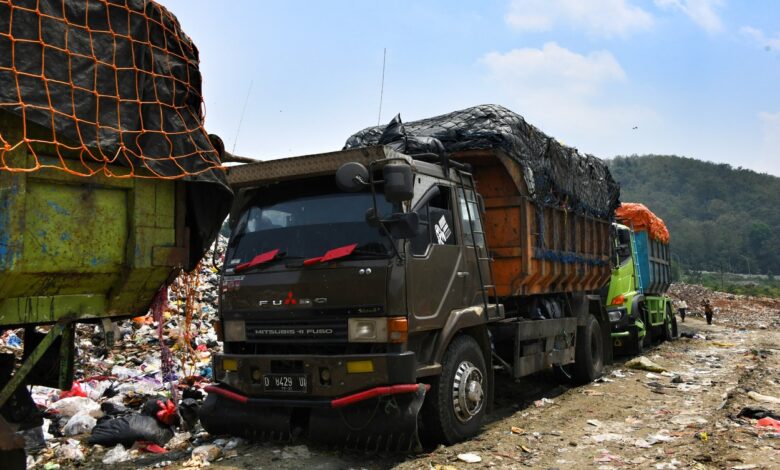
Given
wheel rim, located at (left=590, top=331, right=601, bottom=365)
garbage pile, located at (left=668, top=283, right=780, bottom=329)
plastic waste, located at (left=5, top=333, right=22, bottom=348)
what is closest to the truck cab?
wheel rim, located at (left=590, top=331, right=601, bottom=365)

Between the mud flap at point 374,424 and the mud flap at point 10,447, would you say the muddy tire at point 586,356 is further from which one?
the mud flap at point 10,447

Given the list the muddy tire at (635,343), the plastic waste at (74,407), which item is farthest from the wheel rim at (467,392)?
the muddy tire at (635,343)

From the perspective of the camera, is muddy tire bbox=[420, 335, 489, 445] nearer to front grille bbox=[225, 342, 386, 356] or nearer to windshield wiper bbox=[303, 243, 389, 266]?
front grille bbox=[225, 342, 386, 356]

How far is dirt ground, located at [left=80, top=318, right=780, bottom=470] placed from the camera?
14.9 feet

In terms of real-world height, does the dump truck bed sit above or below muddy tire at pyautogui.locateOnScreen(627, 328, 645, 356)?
above

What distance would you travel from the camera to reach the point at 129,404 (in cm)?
640

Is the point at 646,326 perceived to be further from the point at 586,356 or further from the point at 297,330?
the point at 297,330

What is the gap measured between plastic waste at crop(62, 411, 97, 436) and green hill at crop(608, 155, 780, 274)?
265 ft

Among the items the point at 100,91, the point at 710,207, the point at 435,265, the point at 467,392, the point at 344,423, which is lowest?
the point at 344,423

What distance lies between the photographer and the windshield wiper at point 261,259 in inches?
189

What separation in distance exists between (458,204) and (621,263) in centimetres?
715

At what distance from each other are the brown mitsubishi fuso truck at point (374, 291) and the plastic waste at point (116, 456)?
0.70 metres

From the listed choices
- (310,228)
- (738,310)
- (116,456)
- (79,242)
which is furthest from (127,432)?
(738,310)

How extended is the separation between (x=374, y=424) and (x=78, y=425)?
2.90 metres
